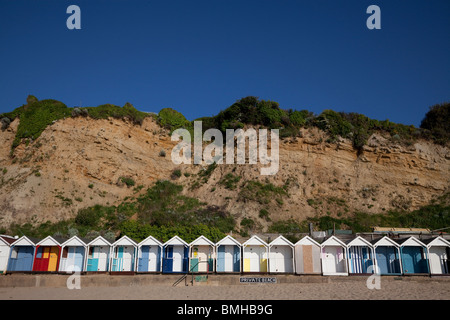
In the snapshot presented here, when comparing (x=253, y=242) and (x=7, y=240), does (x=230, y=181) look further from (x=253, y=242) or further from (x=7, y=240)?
(x=7, y=240)

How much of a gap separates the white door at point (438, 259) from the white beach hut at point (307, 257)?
7348mm

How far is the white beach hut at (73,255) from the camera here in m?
25.9

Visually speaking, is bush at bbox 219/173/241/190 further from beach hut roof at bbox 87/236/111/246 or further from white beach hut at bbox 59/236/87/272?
white beach hut at bbox 59/236/87/272

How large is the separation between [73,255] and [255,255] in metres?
12.3

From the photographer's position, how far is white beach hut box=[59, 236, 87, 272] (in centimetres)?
2588

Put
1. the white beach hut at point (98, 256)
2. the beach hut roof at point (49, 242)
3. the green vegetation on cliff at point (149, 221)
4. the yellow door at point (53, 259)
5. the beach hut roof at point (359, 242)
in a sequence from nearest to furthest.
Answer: the beach hut roof at point (359, 242) → the beach hut roof at point (49, 242) → the white beach hut at point (98, 256) → the yellow door at point (53, 259) → the green vegetation on cliff at point (149, 221)

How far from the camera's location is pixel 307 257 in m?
24.6

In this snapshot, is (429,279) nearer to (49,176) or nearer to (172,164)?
(172,164)

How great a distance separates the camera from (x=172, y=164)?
45.0 meters

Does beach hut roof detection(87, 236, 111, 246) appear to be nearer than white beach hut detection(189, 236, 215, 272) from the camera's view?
No

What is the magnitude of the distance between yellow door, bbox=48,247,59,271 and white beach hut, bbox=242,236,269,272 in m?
12.7

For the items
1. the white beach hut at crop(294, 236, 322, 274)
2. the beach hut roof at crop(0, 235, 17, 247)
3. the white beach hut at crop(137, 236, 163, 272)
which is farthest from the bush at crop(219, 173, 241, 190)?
the beach hut roof at crop(0, 235, 17, 247)

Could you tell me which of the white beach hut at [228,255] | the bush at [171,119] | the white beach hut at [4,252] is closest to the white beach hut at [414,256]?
the white beach hut at [228,255]

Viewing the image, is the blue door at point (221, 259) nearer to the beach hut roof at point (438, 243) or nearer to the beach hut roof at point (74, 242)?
the beach hut roof at point (74, 242)
